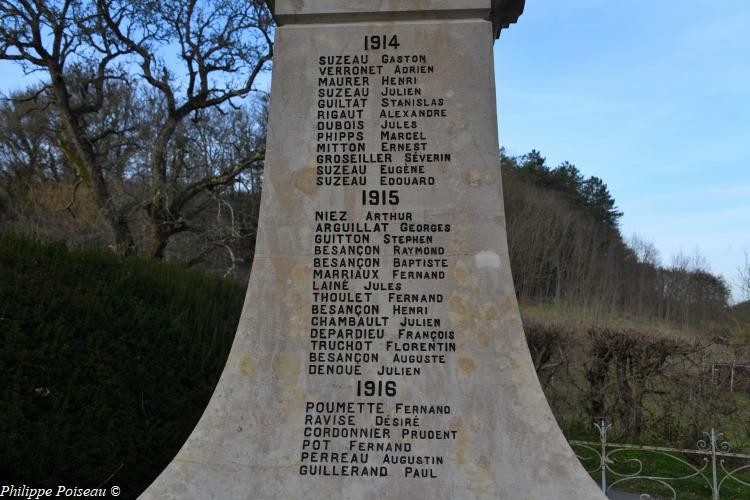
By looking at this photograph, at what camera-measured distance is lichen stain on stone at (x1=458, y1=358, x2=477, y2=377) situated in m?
3.95

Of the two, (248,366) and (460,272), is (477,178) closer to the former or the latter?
(460,272)

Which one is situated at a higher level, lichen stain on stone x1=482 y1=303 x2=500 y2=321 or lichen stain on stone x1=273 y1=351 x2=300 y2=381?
lichen stain on stone x1=482 y1=303 x2=500 y2=321

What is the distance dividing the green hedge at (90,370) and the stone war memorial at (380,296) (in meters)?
1.14

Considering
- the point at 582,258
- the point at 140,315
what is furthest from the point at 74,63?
the point at 582,258

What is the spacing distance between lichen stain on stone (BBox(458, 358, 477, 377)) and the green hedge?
8.62 feet

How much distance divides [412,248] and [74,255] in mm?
3395

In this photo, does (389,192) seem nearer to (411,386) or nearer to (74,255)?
(411,386)

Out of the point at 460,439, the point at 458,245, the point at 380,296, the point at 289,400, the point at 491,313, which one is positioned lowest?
the point at 460,439

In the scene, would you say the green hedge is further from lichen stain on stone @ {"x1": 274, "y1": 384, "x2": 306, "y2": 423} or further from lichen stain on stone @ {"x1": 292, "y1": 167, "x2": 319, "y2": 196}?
lichen stain on stone @ {"x1": 292, "y1": 167, "x2": 319, "y2": 196}

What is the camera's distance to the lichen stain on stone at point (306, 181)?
14.0 ft

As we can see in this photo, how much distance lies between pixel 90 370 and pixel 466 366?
9.47 ft

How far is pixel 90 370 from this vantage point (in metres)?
4.77

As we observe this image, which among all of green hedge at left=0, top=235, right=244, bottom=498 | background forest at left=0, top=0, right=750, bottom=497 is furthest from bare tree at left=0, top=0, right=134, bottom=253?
green hedge at left=0, top=235, right=244, bottom=498

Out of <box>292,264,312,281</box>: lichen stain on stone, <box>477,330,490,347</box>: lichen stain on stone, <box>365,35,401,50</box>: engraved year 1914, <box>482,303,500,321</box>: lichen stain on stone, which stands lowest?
<box>477,330,490,347</box>: lichen stain on stone
